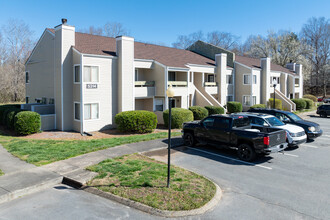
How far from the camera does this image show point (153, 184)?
8008 mm

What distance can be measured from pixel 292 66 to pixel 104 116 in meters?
37.5

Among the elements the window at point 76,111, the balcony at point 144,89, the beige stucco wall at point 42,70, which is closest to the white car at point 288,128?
the balcony at point 144,89

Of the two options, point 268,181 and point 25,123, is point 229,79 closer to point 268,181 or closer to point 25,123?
point 25,123

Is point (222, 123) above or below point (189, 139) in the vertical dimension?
above

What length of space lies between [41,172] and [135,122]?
9.19 m

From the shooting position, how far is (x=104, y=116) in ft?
64.8

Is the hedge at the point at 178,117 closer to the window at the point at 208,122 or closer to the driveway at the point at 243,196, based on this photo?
the window at the point at 208,122

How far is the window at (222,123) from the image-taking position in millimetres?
11943

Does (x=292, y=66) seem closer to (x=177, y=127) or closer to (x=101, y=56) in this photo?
(x=177, y=127)

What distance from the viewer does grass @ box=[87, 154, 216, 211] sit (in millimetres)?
6938

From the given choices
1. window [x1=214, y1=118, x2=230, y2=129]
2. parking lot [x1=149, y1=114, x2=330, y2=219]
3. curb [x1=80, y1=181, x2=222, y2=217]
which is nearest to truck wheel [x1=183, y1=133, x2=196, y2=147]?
parking lot [x1=149, y1=114, x2=330, y2=219]

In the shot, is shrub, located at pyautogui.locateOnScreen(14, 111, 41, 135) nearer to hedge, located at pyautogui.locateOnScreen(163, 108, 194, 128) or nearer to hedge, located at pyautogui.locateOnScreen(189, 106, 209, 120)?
hedge, located at pyautogui.locateOnScreen(163, 108, 194, 128)

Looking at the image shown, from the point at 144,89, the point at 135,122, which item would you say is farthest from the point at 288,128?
the point at 144,89

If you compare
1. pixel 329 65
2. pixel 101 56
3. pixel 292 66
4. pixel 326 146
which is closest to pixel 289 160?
pixel 326 146
